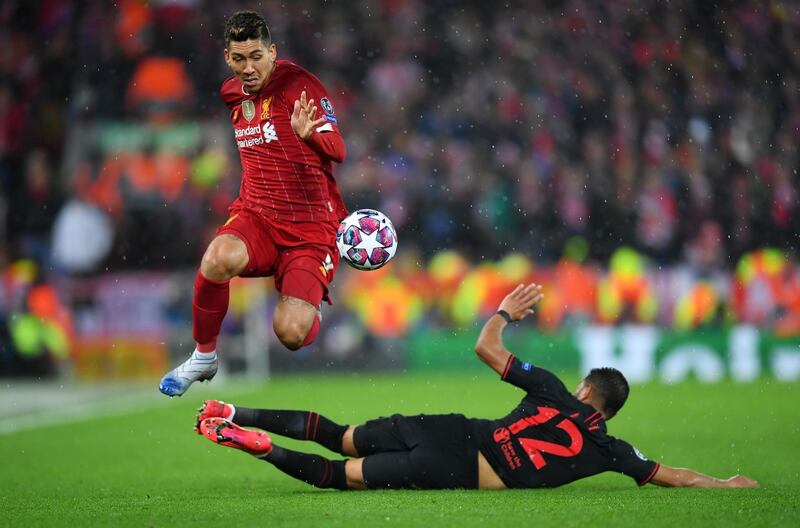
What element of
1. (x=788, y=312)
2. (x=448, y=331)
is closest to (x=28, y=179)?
(x=448, y=331)

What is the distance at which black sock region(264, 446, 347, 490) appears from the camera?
20.7ft

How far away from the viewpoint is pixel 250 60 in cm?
658

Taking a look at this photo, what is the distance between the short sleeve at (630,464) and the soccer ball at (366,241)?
1676mm

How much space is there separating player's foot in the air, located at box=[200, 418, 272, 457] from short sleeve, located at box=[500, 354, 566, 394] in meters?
1.31

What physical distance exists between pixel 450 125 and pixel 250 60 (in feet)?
38.2

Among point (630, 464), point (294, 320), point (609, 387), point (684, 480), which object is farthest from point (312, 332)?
point (684, 480)

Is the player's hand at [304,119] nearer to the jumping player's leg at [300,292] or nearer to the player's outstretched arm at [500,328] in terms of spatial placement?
the jumping player's leg at [300,292]

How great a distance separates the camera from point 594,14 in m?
18.5

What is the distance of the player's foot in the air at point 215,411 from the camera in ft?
20.9

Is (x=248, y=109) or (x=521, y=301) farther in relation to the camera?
(x=248, y=109)

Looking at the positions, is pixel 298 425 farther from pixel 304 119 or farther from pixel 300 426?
pixel 304 119

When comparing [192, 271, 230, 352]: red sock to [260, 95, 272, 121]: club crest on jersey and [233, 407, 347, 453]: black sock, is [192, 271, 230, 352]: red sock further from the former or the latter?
[260, 95, 272, 121]: club crest on jersey

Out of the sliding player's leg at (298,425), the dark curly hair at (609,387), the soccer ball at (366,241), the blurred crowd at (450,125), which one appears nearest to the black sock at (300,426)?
the sliding player's leg at (298,425)

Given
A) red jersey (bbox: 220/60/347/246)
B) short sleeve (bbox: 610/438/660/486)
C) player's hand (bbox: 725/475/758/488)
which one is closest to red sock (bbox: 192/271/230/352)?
red jersey (bbox: 220/60/347/246)
